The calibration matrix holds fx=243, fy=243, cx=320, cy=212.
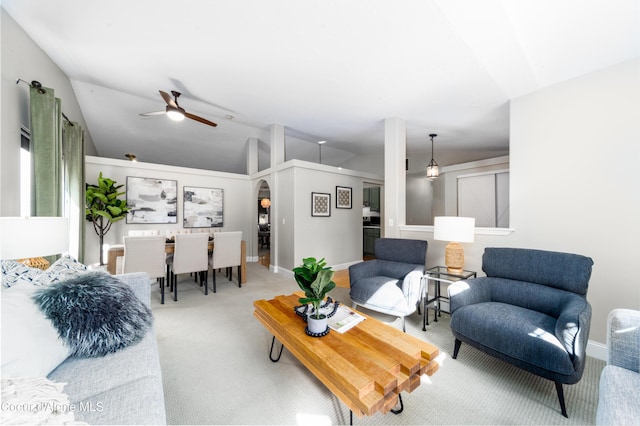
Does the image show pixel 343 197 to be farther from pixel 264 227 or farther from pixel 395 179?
pixel 264 227

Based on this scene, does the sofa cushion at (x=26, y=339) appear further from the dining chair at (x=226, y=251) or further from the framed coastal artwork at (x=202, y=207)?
the framed coastal artwork at (x=202, y=207)

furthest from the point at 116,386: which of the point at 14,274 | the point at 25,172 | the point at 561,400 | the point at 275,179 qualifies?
the point at 275,179

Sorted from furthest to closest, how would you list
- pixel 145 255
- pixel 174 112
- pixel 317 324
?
pixel 174 112 < pixel 145 255 < pixel 317 324

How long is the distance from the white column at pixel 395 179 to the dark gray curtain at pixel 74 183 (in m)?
4.51

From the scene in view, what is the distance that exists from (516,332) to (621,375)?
0.50 meters

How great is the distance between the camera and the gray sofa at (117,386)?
2.72ft

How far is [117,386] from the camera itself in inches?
37.9

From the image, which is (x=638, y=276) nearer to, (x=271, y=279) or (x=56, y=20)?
(x=271, y=279)

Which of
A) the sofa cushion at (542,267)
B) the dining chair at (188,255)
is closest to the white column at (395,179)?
the sofa cushion at (542,267)

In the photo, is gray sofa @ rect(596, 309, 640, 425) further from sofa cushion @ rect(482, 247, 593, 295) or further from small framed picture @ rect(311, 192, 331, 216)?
small framed picture @ rect(311, 192, 331, 216)

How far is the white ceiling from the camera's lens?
1.84m

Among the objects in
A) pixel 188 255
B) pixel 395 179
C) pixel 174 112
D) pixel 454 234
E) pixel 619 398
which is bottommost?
pixel 619 398

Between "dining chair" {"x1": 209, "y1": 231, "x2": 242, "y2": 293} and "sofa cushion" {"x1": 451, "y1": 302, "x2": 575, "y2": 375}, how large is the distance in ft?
9.98

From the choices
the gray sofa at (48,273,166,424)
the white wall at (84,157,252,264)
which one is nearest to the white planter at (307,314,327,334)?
the gray sofa at (48,273,166,424)
